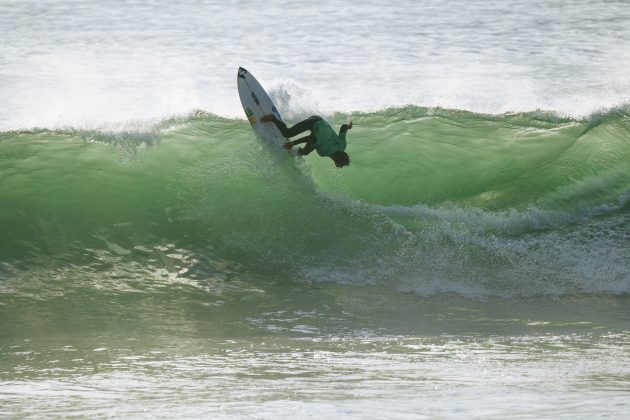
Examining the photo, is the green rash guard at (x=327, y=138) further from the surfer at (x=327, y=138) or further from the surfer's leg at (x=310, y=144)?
the surfer's leg at (x=310, y=144)

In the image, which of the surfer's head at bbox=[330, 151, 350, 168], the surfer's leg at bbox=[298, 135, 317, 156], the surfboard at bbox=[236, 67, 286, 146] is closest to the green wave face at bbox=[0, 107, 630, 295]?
the surfboard at bbox=[236, 67, 286, 146]

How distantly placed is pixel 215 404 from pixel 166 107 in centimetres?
990

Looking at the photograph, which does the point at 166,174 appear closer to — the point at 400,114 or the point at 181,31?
the point at 400,114

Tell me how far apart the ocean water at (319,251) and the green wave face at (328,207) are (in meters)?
0.03

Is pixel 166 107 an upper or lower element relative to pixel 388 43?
lower

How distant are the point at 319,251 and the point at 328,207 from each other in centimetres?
67

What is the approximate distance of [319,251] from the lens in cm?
888

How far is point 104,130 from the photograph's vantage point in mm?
10445

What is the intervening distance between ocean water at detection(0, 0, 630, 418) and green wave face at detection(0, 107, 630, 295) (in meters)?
0.03

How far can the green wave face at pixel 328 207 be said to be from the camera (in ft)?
28.3

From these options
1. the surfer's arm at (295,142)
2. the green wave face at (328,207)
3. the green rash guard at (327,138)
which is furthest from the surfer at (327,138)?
the green wave face at (328,207)

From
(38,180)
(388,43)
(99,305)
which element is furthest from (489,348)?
(388,43)

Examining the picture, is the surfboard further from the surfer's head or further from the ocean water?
the surfer's head

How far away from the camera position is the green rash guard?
8.91 metres
